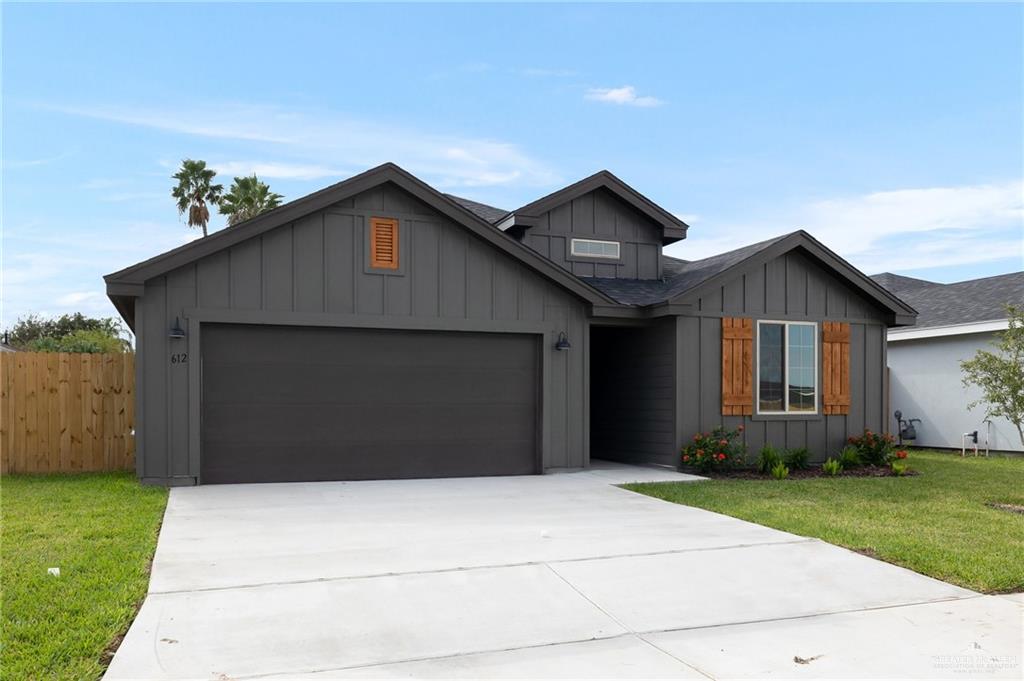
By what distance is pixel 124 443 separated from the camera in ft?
38.2

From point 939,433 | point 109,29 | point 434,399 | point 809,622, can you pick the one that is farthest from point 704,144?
point 809,622

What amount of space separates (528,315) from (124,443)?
19.9 feet

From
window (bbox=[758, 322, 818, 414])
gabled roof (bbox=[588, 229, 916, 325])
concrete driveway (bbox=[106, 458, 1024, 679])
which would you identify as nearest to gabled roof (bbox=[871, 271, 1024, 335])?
gabled roof (bbox=[588, 229, 916, 325])

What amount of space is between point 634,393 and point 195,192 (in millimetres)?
22931

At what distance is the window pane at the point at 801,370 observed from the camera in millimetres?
12938

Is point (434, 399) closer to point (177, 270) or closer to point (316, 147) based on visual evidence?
point (177, 270)

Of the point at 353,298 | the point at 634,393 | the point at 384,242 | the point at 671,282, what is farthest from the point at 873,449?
the point at 353,298

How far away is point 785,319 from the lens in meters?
12.8

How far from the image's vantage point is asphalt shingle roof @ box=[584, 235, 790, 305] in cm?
1267

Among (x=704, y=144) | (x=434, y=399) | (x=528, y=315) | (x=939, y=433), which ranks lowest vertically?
(x=939, y=433)

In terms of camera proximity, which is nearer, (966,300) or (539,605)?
(539,605)

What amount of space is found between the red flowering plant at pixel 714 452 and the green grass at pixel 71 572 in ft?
23.5

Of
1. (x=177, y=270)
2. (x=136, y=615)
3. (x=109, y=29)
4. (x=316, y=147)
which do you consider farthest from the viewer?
(x=316, y=147)

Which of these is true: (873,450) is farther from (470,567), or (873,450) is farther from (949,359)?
(470,567)
